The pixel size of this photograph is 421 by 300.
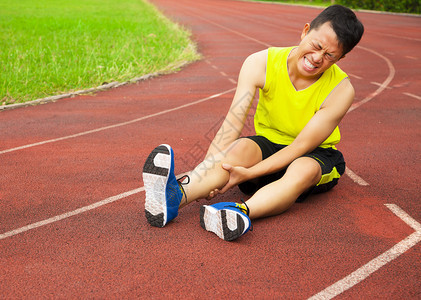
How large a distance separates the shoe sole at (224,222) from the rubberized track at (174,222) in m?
0.07

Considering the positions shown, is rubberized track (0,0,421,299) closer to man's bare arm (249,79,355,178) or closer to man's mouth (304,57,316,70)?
man's bare arm (249,79,355,178)

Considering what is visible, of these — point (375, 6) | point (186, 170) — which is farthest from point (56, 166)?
point (375, 6)

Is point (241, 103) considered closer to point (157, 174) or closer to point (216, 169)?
point (216, 169)

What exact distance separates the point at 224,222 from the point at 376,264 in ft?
3.05

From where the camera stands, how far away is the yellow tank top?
3.46m

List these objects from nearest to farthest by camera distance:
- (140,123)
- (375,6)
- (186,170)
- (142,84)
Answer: (186,170), (140,123), (142,84), (375,6)

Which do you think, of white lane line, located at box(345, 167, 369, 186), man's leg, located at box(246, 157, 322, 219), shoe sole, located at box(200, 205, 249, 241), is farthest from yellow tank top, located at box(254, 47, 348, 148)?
shoe sole, located at box(200, 205, 249, 241)

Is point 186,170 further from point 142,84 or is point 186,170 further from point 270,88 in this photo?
point 142,84

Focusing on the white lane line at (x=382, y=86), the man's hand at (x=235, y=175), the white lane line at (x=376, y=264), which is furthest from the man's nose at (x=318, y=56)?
the white lane line at (x=382, y=86)

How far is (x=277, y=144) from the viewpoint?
3.71m

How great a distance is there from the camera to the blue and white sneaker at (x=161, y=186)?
304 centimetres

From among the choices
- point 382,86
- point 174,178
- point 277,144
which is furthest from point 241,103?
point 382,86

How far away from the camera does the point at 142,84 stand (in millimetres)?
8820

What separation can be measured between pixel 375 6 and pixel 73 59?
75.9 feet
